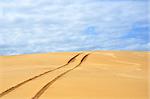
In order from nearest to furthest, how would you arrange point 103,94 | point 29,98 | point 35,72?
point 29,98 < point 103,94 < point 35,72

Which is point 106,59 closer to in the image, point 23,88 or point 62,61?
point 62,61

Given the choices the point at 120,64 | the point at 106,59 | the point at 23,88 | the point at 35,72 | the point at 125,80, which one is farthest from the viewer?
the point at 106,59

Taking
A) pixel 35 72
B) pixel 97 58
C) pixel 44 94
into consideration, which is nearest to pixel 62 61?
pixel 97 58

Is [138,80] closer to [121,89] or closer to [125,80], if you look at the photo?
[125,80]

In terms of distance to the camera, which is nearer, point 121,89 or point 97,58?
point 121,89

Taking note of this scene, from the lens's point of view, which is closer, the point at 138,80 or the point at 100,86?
the point at 100,86

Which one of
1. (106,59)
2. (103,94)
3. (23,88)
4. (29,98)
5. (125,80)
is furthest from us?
(106,59)

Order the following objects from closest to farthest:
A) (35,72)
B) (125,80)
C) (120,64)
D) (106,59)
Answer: (125,80), (35,72), (120,64), (106,59)

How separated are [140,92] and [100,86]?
90cm

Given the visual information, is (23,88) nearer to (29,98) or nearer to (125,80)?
(29,98)

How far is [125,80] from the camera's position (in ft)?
29.3

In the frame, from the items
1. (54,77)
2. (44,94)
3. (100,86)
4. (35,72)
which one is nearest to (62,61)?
(35,72)

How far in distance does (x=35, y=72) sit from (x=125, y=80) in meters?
2.69

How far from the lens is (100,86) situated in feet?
26.2
